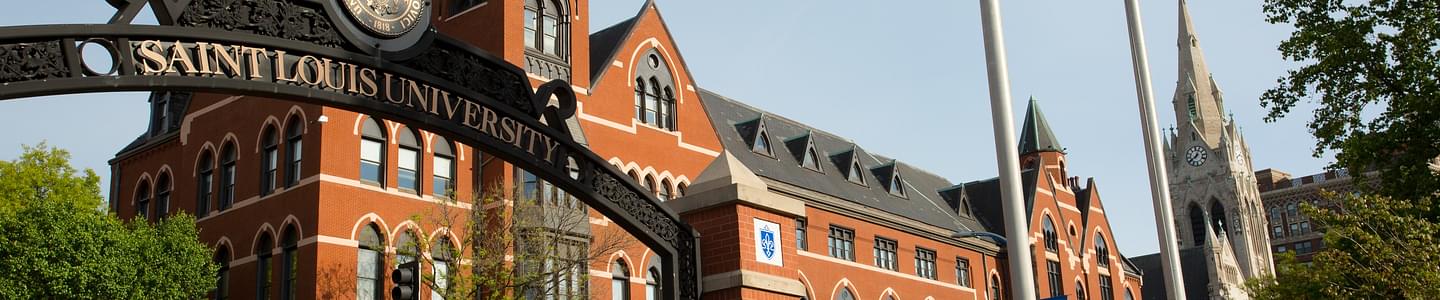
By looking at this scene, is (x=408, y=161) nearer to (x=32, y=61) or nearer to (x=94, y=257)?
(x=94, y=257)

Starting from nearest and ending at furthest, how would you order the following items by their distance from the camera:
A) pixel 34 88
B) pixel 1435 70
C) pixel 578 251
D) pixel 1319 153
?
pixel 34 88
pixel 1435 70
pixel 1319 153
pixel 578 251

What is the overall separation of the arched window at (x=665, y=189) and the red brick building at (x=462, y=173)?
0.21 feet

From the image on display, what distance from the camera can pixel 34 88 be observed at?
730 centimetres

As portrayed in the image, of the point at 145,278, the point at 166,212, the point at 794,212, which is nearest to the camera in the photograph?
the point at 794,212

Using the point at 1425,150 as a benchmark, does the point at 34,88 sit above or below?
below

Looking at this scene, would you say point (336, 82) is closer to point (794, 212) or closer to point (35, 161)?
point (794, 212)

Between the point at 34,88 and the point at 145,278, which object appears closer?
the point at 34,88

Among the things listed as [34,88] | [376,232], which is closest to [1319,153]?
[376,232]

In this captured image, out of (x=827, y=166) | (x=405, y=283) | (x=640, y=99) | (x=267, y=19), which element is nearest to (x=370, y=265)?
(x=640, y=99)

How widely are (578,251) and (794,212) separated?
918 inches

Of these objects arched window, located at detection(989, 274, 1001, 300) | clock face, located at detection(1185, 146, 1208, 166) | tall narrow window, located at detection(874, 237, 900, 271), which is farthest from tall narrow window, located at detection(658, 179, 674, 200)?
A: clock face, located at detection(1185, 146, 1208, 166)

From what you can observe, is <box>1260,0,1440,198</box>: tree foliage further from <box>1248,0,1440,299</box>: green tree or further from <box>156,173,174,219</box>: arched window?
<box>156,173,174,219</box>: arched window

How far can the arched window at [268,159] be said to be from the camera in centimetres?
3416

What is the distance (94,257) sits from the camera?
3091 centimetres
